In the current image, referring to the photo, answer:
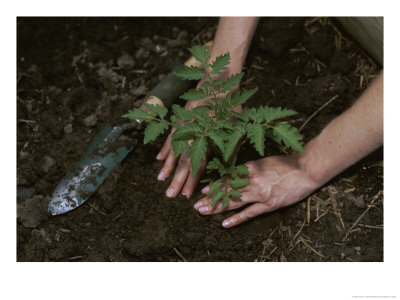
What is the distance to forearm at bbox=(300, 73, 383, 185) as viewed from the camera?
189 cm

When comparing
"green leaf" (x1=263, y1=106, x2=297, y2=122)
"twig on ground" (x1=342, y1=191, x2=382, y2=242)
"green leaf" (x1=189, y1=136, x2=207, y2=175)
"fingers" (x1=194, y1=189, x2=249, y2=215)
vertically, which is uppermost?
"green leaf" (x1=263, y1=106, x2=297, y2=122)

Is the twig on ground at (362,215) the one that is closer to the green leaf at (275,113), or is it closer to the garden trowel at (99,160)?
the green leaf at (275,113)

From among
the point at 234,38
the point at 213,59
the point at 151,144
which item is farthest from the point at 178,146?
the point at 234,38

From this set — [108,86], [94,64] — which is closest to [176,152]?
[108,86]

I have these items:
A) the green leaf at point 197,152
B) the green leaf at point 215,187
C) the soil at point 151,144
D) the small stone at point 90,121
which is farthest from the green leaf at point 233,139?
the small stone at point 90,121

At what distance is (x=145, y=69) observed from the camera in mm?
2656

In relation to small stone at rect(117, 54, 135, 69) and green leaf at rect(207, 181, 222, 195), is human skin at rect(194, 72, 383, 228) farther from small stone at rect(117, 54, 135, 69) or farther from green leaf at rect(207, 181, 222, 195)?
small stone at rect(117, 54, 135, 69)

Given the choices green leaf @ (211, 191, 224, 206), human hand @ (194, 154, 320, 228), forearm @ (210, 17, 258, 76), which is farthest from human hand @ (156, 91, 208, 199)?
forearm @ (210, 17, 258, 76)

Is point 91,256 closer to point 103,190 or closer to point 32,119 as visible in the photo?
point 103,190

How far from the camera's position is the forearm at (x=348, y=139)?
6.20ft

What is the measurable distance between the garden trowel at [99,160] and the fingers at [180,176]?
0.35m

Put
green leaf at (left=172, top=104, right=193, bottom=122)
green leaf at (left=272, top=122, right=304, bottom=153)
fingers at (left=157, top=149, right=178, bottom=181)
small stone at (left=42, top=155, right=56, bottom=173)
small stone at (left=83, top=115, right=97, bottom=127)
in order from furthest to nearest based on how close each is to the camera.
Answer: small stone at (left=83, top=115, right=97, bottom=127), small stone at (left=42, top=155, right=56, bottom=173), fingers at (left=157, top=149, right=178, bottom=181), green leaf at (left=172, top=104, right=193, bottom=122), green leaf at (left=272, top=122, right=304, bottom=153)

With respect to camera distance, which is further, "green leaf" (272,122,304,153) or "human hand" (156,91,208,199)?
"human hand" (156,91,208,199)

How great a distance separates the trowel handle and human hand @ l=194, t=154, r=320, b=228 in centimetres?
67
